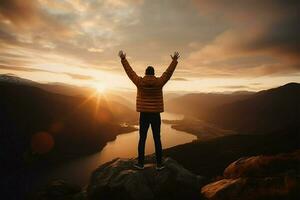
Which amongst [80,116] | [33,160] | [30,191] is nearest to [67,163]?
[33,160]

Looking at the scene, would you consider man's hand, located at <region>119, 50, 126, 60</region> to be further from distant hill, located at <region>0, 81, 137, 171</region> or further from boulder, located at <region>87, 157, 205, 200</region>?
distant hill, located at <region>0, 81, 137, 171</region>

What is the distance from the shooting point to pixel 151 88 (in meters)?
11.8

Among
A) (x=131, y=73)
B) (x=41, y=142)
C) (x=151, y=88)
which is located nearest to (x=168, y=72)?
(x=151, y=88)

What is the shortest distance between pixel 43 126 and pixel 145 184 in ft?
498

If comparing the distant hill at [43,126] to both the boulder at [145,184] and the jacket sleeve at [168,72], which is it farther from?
the jacket sleeve at [168,72]

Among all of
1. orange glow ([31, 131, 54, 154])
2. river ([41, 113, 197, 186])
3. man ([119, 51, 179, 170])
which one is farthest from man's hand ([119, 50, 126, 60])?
orange glow ([31, 131, 54, 154])

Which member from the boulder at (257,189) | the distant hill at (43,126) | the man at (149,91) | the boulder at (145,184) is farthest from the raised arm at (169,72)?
the distant hill at (43,126)

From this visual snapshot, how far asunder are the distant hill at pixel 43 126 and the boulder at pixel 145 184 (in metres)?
116

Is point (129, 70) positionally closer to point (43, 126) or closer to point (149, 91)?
point (149, 91)

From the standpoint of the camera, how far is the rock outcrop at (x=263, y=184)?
33.9 ft

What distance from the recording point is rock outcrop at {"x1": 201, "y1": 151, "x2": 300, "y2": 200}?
406 inches

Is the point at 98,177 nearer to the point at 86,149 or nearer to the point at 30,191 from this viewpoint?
the point at 30,191

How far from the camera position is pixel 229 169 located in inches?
684

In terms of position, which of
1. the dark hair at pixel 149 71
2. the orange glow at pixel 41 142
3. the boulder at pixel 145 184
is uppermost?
the dark hair at pixel 149 71
